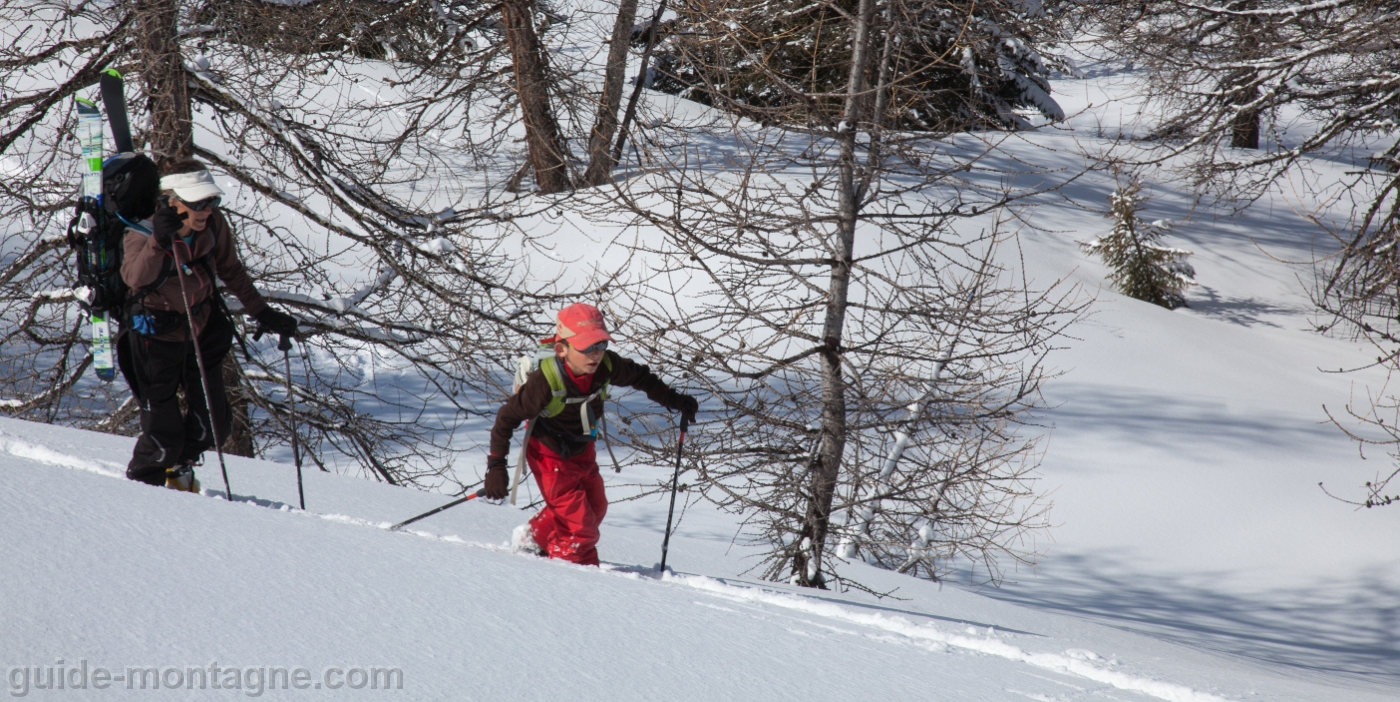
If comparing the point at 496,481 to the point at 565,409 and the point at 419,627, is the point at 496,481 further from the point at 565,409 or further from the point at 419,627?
the point at 419,627

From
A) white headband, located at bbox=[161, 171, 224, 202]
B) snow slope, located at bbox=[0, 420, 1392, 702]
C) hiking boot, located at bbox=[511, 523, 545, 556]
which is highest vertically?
white headband, located at bbox=[161, 171, 224, 202]

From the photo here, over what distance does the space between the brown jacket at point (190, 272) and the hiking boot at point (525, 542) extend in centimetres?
174

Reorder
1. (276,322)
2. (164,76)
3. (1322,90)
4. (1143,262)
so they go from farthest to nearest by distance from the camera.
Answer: (1143,262) < (1322,90) < (164,76) < (276,322)

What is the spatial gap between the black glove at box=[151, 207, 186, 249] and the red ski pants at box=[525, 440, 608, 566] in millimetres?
1836

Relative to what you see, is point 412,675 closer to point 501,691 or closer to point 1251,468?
point 501,691

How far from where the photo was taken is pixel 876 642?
2.95m

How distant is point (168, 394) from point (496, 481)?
1742mm

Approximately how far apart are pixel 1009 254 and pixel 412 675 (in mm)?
13405

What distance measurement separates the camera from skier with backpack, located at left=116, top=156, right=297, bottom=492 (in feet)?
13.7

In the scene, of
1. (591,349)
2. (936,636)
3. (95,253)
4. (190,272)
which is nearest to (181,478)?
(190,272)

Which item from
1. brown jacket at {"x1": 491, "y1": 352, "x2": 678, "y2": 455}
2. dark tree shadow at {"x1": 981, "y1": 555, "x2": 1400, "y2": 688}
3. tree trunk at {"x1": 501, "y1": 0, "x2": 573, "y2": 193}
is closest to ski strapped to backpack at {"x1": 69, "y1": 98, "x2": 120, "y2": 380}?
brown jacket at {"x1": 491, "y1": 352, "x2": 678, "y2": 455}

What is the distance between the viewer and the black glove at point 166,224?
4051 mm

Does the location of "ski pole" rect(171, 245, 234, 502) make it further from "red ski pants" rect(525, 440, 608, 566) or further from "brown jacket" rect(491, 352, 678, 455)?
"red ski pants" rect(525, 440, 608, 566)

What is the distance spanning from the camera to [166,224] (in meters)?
4.05
